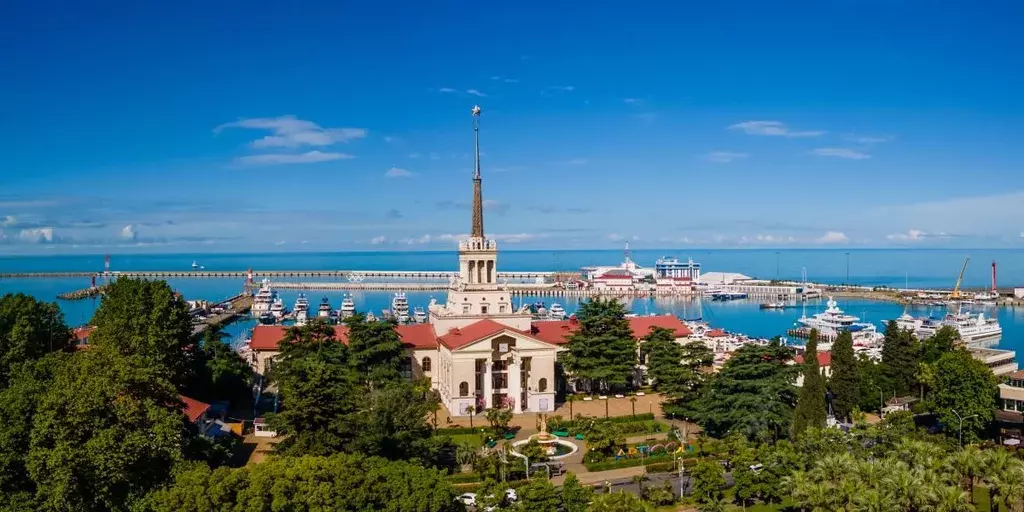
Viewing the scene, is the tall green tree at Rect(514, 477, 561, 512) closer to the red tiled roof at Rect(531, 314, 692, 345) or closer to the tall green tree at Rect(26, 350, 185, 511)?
the tall green tree at Rect(26, 350, 185, 511)

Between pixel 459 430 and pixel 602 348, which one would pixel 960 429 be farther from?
pixel 459 430

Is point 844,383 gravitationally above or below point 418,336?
below

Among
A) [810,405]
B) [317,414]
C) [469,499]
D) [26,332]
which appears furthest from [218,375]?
[810,405]

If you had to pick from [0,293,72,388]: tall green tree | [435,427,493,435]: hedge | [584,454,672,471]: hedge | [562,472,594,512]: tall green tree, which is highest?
[0,293,72,388]: tall green tree

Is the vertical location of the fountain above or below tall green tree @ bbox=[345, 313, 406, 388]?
below

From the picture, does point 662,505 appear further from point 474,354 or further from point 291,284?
point 291,284

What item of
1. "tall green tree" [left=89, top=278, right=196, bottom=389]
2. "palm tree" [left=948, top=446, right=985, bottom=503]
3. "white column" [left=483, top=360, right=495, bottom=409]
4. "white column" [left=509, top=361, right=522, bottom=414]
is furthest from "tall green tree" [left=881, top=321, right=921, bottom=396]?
"tall green tree" [left=89, top=278, right=196, bottom=389]
